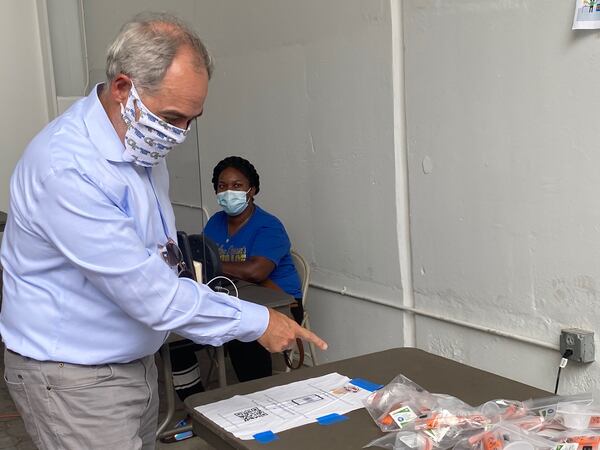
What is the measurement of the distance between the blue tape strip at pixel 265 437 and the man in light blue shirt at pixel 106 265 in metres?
0.18

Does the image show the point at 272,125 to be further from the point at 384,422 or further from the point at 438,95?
the point at 384,422

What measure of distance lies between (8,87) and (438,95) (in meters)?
4.00

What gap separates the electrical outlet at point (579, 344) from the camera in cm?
222

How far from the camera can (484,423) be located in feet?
4.38

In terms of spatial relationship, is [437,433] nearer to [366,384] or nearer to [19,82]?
[366,384]

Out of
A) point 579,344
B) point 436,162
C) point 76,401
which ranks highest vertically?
point 436,162

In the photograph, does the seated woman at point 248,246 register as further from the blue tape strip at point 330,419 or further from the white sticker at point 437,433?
the white sticker at point 437,433

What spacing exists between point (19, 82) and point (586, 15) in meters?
4.62

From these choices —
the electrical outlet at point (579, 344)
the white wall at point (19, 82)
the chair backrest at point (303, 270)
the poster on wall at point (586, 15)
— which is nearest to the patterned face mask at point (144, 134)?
the poster on wall at point (586, 15)

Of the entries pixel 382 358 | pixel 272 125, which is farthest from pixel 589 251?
pixel 272 125

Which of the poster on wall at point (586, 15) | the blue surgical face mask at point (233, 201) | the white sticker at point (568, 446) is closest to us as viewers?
the white sticker at point (568, 446)

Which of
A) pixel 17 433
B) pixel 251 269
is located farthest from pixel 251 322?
pixel 17 433

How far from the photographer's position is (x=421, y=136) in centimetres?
278

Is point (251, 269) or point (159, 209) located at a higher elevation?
point (159, 209)
